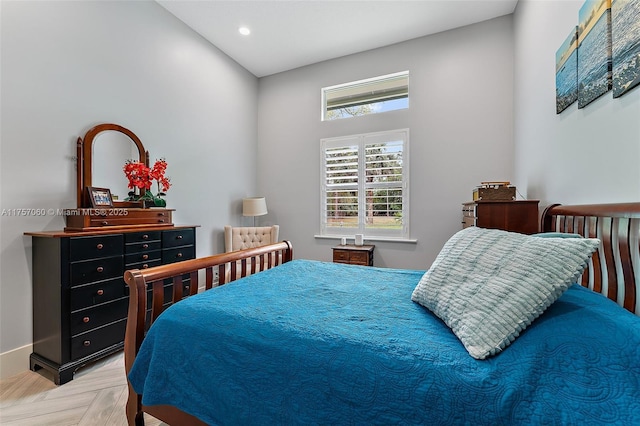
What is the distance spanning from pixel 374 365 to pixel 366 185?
3.25 meters

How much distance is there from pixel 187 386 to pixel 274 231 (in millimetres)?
2858

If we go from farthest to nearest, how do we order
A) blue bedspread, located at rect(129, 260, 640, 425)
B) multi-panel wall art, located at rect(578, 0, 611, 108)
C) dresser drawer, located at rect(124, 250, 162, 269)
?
dresser drawer, located at rect(124, 250, 162, 269) < multi-panel wall art, located at rect(578, 0, 611, 108) < blue bedspread, located at rect(129, 260, 640, 425)

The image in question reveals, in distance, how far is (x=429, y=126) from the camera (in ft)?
11.8

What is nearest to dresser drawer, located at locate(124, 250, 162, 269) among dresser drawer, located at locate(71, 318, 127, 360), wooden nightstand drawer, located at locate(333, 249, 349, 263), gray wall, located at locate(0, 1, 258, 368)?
dresser drawer, located at locate(71, 318, 127, 360)

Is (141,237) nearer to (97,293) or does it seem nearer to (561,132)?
(97,293)

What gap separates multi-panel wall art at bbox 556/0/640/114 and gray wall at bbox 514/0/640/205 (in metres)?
0.06

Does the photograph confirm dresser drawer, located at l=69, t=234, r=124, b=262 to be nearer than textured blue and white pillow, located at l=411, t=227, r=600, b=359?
No

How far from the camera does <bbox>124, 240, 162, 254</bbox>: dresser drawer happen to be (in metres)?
2.32

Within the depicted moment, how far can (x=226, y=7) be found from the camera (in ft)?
10.1

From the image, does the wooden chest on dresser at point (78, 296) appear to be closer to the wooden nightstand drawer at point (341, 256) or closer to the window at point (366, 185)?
the wooden nightstand drawer at point (341, 256)

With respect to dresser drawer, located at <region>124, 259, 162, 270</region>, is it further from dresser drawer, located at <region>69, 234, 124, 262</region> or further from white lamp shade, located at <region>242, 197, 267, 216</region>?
white lamp shade, located at <region>242, 197, 267, 216</region>

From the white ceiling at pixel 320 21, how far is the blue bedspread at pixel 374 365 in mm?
3113

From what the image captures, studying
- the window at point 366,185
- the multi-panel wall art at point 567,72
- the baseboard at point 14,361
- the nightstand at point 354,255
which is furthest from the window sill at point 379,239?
the baseboard at point 14,361

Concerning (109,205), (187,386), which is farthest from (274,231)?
(187,386)
